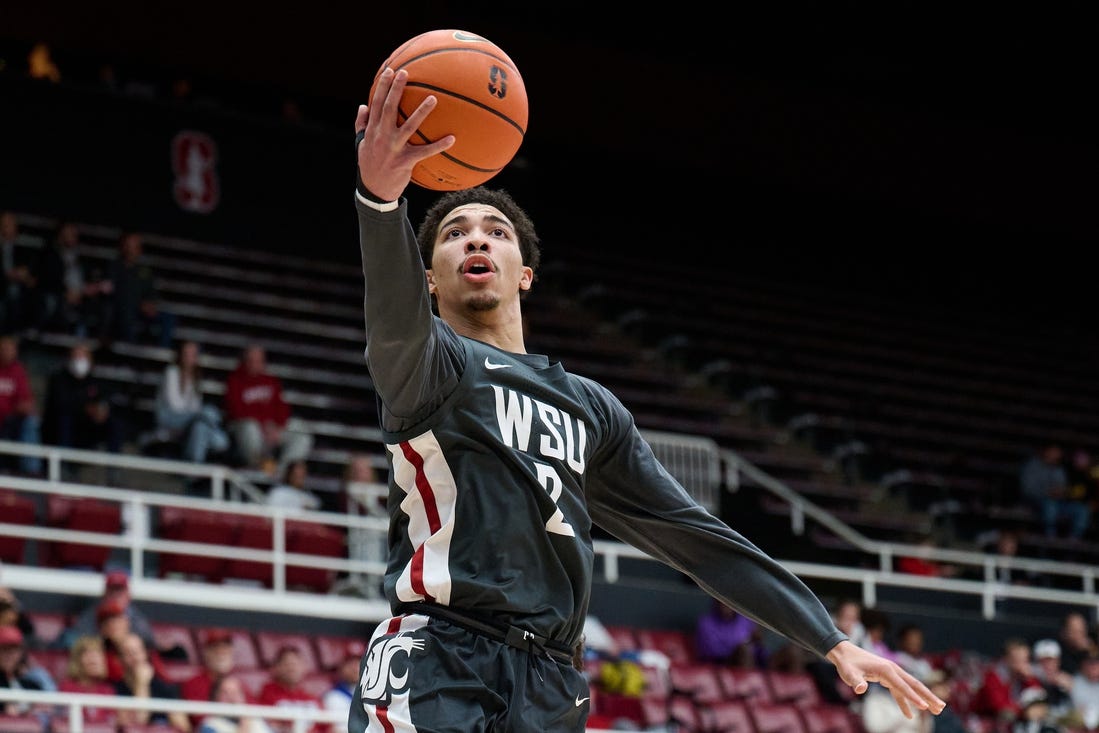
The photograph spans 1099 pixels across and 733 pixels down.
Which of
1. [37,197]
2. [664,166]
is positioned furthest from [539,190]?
[37,197]

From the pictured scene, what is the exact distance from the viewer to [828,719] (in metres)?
12.8

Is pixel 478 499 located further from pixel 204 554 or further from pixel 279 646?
pixel 204 554

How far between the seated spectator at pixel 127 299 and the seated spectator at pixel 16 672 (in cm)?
478

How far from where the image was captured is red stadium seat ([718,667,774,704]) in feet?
41.4

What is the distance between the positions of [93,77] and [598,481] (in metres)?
14.6

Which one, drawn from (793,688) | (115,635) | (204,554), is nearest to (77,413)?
(204,554)

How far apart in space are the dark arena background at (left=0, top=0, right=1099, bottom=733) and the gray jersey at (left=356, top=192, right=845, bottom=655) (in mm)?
6947

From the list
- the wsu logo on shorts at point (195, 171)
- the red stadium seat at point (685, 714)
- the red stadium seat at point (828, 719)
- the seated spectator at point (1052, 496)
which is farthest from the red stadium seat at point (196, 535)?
the seated spectator at point (1052, 496)

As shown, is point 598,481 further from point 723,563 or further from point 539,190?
point 539,190

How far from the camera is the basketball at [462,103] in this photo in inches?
139

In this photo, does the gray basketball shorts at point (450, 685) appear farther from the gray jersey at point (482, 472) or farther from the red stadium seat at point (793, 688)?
the red stadium seat at point (793, 688)

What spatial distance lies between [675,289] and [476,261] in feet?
54.7

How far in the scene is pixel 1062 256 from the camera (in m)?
23.5

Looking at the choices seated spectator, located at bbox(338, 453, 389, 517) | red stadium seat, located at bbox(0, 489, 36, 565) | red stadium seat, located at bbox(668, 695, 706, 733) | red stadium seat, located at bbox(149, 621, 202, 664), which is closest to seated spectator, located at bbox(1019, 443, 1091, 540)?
red stadium seat, located at bbox(668, 695, 706, 733)
